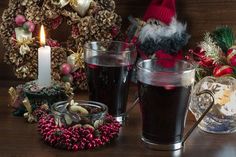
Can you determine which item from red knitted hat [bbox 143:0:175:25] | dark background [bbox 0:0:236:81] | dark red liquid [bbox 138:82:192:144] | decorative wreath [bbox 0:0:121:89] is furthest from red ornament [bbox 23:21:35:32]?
dark red liquid [bbox 138:82:192:144]

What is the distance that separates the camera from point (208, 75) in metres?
0.99

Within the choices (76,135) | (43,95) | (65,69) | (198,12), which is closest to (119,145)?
(76,135)

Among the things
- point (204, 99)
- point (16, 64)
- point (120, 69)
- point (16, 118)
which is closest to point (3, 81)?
point (16, 64)

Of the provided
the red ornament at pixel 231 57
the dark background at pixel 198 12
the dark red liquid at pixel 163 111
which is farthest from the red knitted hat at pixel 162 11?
the dark red liquid at pixel 163 111

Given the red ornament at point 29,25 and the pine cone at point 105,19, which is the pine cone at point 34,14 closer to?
the red ornament at point 29,25

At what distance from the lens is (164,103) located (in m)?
0.80

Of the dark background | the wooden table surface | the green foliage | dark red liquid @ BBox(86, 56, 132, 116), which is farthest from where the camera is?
the dark background

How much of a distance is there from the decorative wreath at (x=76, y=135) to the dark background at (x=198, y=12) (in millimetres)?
405

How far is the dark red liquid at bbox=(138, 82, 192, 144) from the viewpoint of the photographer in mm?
800

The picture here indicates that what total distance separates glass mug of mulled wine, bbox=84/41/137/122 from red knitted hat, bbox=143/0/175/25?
0.19 m

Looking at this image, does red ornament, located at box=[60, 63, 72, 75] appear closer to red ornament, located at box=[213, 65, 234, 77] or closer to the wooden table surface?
the wooden table surface

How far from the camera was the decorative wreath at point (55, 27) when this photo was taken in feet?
3.52

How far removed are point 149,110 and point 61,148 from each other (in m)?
0.15

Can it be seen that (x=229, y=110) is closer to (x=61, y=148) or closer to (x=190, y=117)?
(x=190, y=117)
